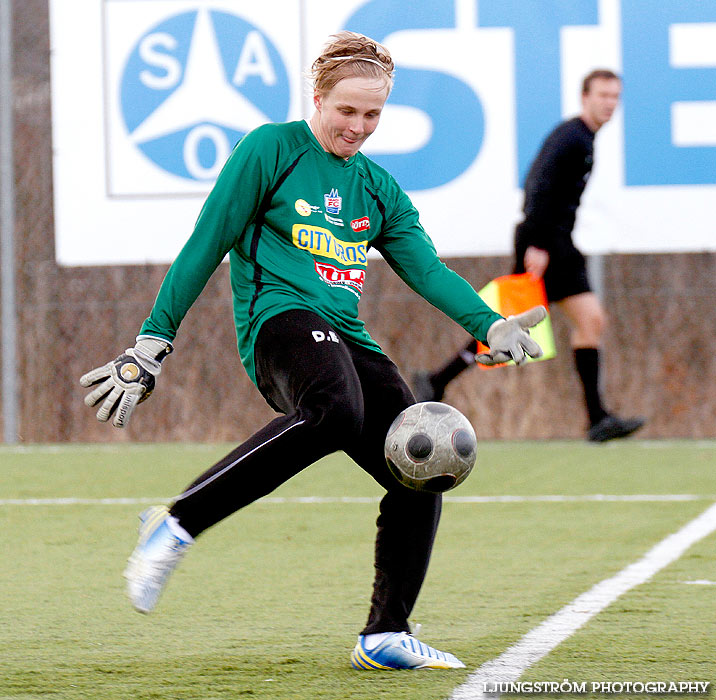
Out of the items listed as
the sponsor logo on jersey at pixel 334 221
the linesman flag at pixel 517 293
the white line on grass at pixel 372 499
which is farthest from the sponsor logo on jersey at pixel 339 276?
the linesman flag at pixel 517 293

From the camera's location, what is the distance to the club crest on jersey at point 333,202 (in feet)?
11.0

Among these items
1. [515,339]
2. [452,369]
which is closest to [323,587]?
[515,339]

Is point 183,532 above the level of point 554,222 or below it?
below

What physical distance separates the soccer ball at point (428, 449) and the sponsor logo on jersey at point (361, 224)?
1.65 feet

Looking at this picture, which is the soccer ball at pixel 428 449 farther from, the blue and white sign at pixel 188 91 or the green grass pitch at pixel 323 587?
the blue and white sign at pixel 188 91

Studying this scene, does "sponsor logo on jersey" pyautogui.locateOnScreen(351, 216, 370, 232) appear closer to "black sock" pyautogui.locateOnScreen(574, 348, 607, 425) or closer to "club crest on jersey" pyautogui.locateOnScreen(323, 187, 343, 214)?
"club crest on jersey" pyautogui.locateOnScreen(323, 187, 343, 214)

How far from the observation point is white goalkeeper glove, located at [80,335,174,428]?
3107mm

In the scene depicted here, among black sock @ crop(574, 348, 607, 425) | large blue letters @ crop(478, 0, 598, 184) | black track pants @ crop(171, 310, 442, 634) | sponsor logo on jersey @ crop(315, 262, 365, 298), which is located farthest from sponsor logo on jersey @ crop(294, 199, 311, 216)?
large blue letters @ crop(478, 0, 598, 184)

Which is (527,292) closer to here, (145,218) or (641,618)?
(145,218)

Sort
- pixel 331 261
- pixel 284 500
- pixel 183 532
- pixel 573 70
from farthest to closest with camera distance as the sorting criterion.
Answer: pixel 573 70, pixel 284 500, pixel 331 261, pixel 183 532

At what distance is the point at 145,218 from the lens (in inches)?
347

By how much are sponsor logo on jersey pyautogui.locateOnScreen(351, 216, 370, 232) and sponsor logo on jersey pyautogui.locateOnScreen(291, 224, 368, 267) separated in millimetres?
40

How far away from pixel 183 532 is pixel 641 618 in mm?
1456

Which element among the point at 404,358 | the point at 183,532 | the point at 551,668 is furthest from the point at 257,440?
the point at 404,358
